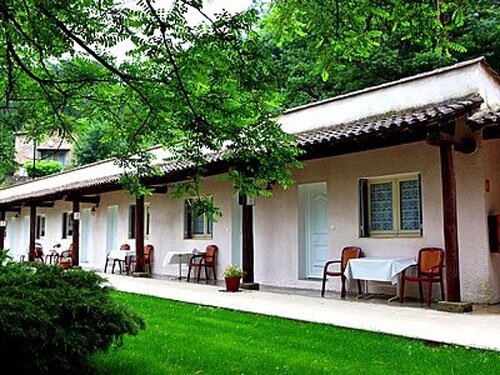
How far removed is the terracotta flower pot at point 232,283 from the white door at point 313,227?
5.58ft

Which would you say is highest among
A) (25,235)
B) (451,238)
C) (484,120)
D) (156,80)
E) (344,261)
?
(484,120)

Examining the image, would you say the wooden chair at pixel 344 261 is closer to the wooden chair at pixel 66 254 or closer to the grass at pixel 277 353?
the grass at pixel 277 353

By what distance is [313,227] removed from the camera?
448 inches

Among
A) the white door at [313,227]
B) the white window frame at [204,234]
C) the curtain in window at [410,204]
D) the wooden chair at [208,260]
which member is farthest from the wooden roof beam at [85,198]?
the curtain in window at [410,204]

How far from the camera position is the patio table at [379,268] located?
334 inches

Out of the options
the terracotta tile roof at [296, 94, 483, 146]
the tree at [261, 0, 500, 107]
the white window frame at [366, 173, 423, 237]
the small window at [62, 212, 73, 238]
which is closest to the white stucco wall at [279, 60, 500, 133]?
the terracotta tile roof at [296, 94, 483, 146]

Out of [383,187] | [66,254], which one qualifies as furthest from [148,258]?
[383,187]

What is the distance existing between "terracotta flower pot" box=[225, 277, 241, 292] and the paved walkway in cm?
23

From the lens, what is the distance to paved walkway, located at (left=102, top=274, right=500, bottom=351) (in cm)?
585

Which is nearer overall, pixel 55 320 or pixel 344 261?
pixel 55 320

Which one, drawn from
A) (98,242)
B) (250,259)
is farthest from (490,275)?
(98,242)

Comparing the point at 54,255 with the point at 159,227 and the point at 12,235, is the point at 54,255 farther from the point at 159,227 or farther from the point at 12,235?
the point at 12,235

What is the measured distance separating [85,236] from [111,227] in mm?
2293

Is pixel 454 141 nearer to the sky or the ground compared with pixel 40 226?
nearer to the sky
